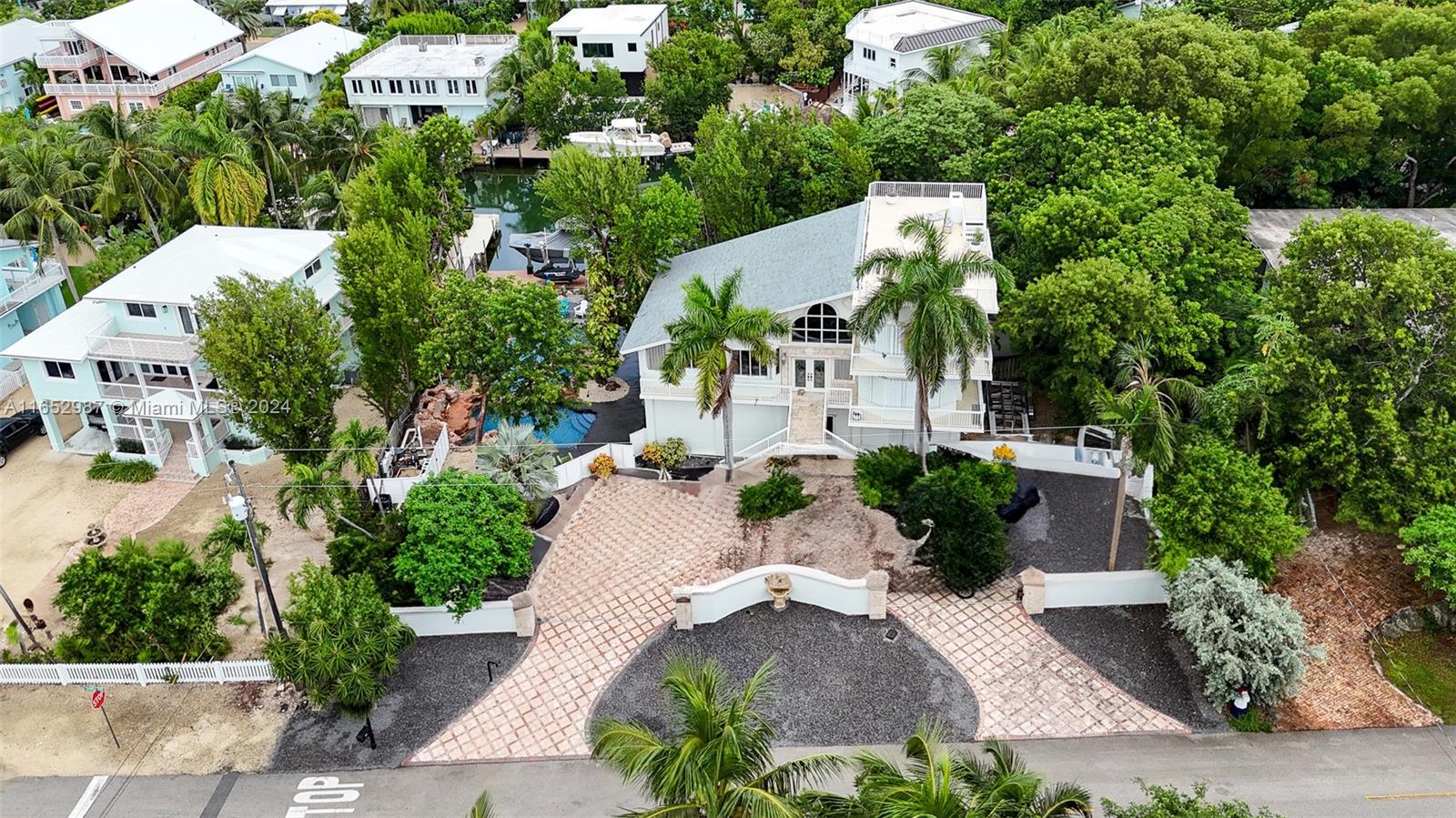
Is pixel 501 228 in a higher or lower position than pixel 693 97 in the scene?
lower

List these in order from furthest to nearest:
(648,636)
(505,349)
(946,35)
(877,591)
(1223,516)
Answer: (946,35) → (505,349) → (648,636) → (877,591) → (1223,516)

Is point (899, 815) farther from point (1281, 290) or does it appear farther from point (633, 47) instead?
point (633, 47)

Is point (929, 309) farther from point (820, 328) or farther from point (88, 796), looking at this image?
point (88, 796)

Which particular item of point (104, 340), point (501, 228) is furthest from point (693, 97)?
point (104, 340)

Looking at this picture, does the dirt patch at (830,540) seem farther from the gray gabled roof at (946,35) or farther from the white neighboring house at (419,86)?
the white neighboring house at (419,86)

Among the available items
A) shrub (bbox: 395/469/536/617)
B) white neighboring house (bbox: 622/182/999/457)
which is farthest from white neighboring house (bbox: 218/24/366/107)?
shrub (bbox: 395/469/536/617)

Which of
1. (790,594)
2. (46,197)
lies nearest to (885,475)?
(790,594)
